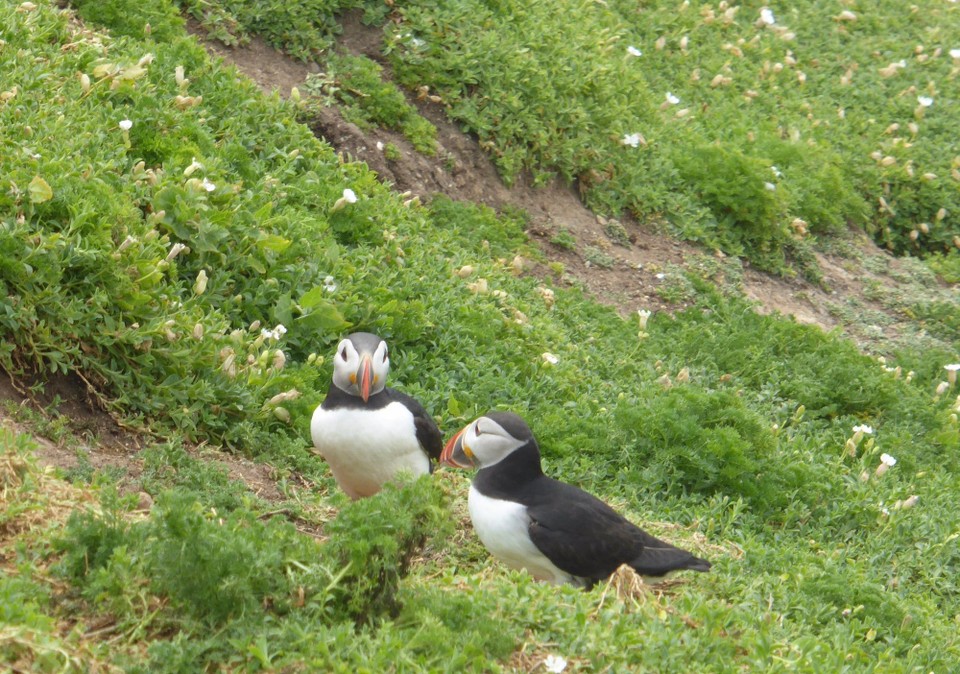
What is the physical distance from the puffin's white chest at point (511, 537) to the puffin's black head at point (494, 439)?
0.65 ft

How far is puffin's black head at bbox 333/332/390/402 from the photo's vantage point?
5727 mm

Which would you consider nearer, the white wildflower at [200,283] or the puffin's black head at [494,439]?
the puffin's black head at [494,439]

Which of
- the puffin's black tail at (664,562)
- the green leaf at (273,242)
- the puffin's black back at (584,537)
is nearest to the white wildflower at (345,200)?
the green leaf at (273,242)

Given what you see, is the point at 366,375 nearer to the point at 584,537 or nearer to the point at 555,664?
the point at 584,537

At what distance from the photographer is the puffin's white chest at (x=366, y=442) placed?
570 centimetres

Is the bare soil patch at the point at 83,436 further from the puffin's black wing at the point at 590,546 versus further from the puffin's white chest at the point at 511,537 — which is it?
the puffin's black wing at the point at 590,546

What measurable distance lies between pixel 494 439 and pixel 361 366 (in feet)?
2.34

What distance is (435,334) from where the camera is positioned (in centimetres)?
767

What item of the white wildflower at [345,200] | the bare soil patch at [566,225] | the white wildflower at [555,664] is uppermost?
the white wildflower at [555,664]

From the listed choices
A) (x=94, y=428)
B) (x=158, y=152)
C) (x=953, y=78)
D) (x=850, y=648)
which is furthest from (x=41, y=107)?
(x=953, y=78)

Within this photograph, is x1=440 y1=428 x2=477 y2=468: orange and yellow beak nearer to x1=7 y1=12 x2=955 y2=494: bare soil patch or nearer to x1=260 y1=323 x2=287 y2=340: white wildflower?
x1=260 y1=323 x2=287 y2=340: white wildflower

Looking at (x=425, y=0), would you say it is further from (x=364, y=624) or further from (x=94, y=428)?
(x=364, y=624)

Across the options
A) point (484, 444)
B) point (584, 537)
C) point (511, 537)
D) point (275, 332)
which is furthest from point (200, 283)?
point (584, 537)

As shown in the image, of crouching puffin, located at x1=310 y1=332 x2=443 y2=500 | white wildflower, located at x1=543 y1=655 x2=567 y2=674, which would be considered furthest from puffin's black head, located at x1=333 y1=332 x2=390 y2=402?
white wildflower, located at x1=543 y1=655 x2=567 y2=674
